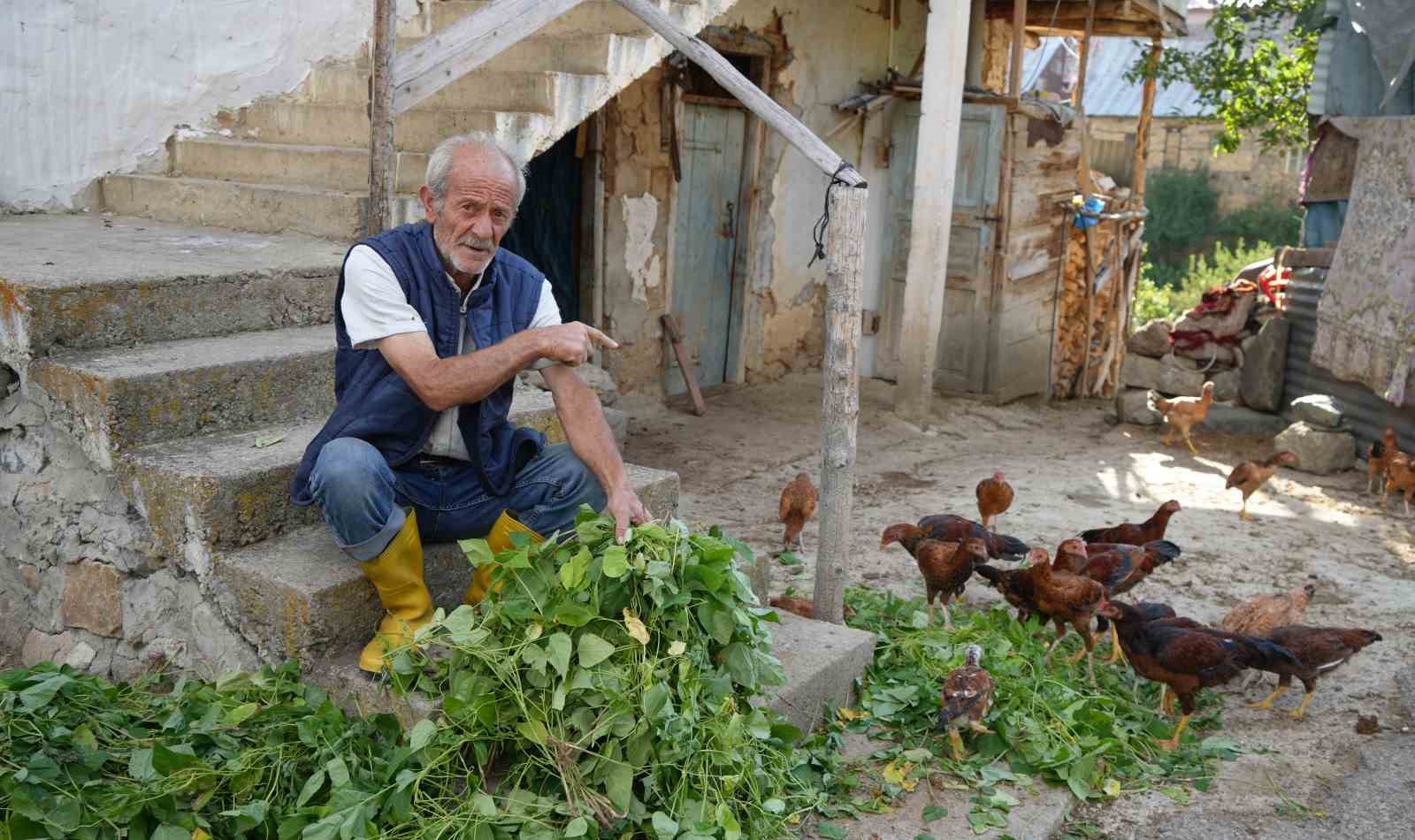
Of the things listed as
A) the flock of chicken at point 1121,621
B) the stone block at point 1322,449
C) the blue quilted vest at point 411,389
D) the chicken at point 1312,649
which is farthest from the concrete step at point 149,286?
the stone block at point 1322,449

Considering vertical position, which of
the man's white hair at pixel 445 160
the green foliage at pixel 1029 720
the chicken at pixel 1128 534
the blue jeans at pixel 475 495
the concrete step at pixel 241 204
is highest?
the man's white hair at pixel 445 160

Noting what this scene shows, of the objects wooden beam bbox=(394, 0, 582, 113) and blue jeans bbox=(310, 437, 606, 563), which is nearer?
blue jeans bbox=(310, 437, 606, 563)

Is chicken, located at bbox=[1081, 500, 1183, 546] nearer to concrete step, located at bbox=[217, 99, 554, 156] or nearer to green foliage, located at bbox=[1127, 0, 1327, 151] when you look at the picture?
concrete step, located at bbox=[217, 99, 554, 156]

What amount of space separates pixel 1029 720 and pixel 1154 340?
8038mm

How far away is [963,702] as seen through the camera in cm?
360

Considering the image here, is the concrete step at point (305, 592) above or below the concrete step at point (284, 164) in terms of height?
below

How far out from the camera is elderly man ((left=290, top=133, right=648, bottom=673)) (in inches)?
124

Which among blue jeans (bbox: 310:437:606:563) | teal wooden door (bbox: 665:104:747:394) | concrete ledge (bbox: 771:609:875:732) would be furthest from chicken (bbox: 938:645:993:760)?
teal wooden door (bbox: 665:104:747:394)

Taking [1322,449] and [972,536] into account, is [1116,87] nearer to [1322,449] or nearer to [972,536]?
[1322,449]

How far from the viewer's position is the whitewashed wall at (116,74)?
5.98m

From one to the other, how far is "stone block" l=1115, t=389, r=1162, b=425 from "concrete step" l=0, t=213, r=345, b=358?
24.5ft

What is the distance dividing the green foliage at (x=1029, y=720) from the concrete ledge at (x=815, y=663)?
11cm

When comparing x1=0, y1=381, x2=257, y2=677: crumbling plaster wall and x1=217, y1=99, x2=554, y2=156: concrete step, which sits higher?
x1=217, y1=99, x2=554, y2=156: concrete step

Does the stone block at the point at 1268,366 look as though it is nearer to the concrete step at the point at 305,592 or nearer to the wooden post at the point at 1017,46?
the wooden post at the point at 1017,46
